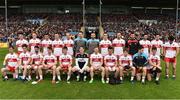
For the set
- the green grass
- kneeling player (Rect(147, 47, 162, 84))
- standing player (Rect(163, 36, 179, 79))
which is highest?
standing player (Rect(163, 36, 179, 79))

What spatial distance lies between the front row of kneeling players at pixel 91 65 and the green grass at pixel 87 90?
40 centimetres

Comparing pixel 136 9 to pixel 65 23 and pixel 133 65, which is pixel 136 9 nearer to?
pixel 65 23

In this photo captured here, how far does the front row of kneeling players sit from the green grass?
40 centimetres

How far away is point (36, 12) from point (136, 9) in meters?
16.0

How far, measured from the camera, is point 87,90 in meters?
11.8

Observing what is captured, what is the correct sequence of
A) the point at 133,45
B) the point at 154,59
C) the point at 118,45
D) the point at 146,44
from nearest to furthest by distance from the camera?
the point at 154,59 < the point at 133,45 < the point at 118,45 < the point at 146,44

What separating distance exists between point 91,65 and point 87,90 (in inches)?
69.0

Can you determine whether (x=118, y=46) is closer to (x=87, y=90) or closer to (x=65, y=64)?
(x=65, y=64)

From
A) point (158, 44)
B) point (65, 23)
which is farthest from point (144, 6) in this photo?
point (158, 44)

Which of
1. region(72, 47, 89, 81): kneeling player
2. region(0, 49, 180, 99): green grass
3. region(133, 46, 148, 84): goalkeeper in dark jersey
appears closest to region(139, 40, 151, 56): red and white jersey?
region(133, 46, 148, 84): goalkeeper in dark jersey

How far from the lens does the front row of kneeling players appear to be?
516 inches

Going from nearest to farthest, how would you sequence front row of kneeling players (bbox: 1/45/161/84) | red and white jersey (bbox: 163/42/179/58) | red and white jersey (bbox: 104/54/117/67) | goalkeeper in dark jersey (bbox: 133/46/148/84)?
goalkeeper in dark jersey (bbox: 133/46/148/84), front row of kneeling players (bbox: 1/45/161/84), red and white jersey (bbox: 104/54/117/67), red and white jersey (bbox: 163/42/179/58)

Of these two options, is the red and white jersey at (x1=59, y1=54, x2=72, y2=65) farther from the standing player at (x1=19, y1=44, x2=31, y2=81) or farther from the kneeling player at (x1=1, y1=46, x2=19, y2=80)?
the kneeling player at (x1=1, y1=46, x2=19, y2=80)

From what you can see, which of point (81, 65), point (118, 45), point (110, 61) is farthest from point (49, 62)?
point (118, 45)
